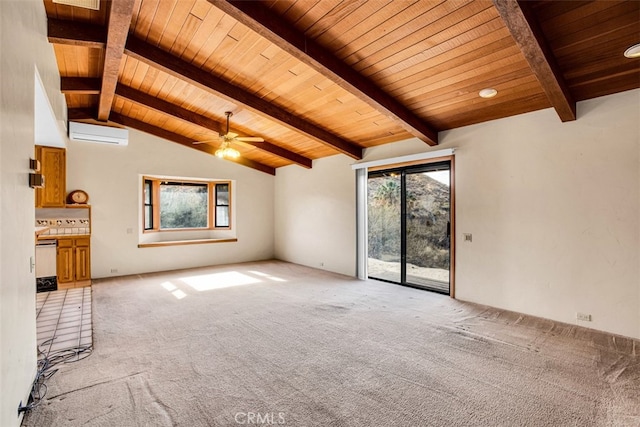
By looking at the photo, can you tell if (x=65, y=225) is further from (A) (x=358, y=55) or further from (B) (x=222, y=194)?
(A) (x=358, y=55)

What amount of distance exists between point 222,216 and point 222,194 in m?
0.58

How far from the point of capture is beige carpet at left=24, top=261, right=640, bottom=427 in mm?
2029

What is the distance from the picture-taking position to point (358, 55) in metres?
3.18

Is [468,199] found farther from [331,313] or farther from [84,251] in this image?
[84,251]

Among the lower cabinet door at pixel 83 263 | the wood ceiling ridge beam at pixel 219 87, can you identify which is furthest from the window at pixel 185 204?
the wood ceiling ridge beam at pixel 219 87

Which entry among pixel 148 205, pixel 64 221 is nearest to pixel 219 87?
pixel 64 221

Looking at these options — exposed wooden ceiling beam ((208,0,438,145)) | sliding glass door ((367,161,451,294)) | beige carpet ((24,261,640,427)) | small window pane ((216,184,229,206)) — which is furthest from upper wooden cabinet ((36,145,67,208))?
sliding glass door ((367,161,451,294))

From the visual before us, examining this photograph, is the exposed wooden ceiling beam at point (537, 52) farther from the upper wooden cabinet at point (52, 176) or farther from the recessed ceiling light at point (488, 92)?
the upper wooden cabinet at point (52, 176)

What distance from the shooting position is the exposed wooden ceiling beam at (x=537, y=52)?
221 cm

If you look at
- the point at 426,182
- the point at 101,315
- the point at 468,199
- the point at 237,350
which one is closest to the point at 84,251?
the point at 101,315

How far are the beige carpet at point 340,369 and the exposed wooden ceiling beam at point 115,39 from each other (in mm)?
3048

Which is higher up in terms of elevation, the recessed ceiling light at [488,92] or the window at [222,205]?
the recessed ceiling light at [488,92]

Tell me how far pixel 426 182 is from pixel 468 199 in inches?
31.9

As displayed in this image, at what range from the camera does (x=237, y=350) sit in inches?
116
